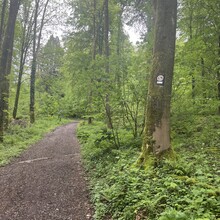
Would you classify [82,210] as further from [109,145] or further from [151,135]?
[109,145]

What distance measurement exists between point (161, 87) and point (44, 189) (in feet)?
11.3

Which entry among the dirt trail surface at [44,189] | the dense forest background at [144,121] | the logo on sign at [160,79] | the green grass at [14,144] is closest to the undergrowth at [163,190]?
the dense forest background at [144,121]

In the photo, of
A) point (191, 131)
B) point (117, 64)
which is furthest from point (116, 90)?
point (191, 131)

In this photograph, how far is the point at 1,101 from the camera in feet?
30.2

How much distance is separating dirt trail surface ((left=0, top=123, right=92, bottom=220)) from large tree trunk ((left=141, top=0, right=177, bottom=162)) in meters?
1.73

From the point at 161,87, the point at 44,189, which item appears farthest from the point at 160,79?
the point at 44,189

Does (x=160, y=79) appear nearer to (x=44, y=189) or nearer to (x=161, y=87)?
(x=161, y=87)

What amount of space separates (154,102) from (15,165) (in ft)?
15.9

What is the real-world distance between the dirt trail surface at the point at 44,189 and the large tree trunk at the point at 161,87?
1732 mm

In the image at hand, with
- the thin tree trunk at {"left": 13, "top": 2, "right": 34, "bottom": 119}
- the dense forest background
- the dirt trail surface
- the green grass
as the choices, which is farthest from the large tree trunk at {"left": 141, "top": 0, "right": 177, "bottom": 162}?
the thin tree trunk at {"left": 13, "top": 2, "right": 34, "bottom": 119}

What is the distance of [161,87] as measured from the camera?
4.62m

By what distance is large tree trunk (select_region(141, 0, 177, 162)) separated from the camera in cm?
458

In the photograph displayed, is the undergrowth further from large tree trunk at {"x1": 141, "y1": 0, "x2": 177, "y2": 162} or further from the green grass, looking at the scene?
the green grass

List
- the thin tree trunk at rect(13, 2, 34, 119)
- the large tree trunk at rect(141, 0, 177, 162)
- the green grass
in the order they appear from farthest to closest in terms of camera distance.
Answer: the thin tree trunk at rect(13, 2, 34, 119) → the green grass → the large tree trunk at rect(141, 0, 177, 162)
